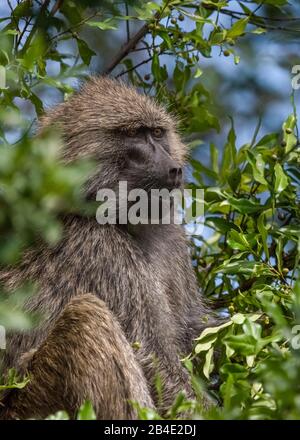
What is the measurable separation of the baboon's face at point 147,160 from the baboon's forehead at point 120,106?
67 millimetres

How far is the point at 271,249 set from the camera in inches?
292

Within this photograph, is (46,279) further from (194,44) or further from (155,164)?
(194,44)

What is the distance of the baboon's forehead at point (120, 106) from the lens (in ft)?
24.3

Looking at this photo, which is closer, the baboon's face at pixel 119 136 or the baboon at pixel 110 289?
the baboon at pixel 110 289

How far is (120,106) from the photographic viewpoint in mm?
7484

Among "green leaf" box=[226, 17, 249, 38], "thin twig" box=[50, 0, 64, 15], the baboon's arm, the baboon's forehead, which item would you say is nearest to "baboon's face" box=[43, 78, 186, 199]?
the baboon's forehead

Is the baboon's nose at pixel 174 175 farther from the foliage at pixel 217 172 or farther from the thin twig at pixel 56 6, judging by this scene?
the thin twig at pixel 56 6

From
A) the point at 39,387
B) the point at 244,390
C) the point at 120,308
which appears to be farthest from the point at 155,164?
the point at 244,390

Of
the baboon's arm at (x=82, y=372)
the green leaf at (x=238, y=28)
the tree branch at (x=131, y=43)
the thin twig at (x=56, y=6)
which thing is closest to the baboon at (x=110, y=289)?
the baboon's arm at (x=82, y=372)

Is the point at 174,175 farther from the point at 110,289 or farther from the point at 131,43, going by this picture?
the point at 131,43

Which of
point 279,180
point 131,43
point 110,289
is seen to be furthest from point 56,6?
point 110,289

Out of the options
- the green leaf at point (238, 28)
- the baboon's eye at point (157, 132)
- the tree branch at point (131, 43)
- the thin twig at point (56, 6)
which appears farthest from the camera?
the tree branch at point (131, 43)

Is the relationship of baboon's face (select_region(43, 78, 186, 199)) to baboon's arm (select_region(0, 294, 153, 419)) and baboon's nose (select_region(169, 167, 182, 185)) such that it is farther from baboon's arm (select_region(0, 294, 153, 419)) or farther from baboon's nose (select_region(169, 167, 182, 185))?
baboon's arm (select_region(0, 294, 153, 419))

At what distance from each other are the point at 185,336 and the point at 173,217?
0.87 m
